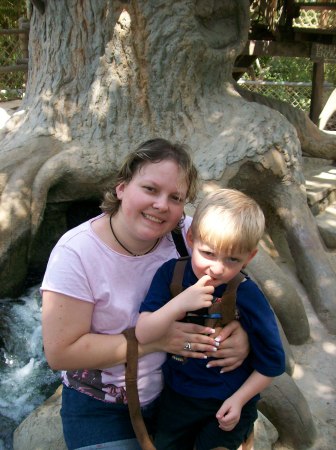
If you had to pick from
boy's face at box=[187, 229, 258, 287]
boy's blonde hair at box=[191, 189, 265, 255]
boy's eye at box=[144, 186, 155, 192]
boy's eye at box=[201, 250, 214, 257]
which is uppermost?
boy's eye at box=[144, 186, 155, 192]

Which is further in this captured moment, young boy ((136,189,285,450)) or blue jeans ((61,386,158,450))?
blue jeans ((61,386,158,450))

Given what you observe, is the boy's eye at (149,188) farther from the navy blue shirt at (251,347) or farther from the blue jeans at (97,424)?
the blue jeans at (97,424)

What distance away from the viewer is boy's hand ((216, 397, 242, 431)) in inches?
59.4

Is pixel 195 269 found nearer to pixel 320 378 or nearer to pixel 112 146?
pixel 320 378

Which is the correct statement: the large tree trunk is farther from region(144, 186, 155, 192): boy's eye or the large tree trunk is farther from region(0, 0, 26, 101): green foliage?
region(0, 0, 26, 101): green foliage

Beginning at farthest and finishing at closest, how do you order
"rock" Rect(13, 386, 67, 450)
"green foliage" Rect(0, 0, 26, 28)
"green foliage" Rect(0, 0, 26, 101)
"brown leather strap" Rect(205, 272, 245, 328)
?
"green foliage" Rect(0, 0, 26, 28)
"green foliage" Rect(0, 0, 26, 101)
"rock" Rect(13, 386, 67, 450)
"brown leather strap" Rect(205, 272, 245, 328)

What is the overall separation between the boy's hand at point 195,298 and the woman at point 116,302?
0.15 metres

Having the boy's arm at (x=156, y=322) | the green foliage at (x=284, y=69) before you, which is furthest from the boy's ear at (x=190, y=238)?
the green foliage at (x=284, y=69)

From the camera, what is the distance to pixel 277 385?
8.16 ft

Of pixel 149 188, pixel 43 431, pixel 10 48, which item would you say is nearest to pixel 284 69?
pixel 10 48

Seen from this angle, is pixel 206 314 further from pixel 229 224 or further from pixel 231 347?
pixel 229 224

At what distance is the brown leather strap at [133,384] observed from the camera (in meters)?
1.56

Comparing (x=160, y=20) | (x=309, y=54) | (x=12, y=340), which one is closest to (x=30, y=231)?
(x=12, y=340)

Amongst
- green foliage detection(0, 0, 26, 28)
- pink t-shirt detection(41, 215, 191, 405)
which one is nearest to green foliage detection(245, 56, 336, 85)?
green foliage detection(0, 0, 26, 28)
